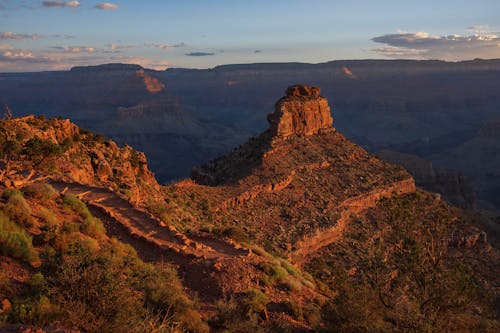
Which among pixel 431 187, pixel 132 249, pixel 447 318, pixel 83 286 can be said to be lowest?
pixel 431 187

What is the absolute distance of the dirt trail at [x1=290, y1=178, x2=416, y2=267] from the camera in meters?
33.8

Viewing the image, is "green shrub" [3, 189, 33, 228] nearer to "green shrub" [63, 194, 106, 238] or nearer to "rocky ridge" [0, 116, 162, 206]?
"green shrub" [63, 194, 106, 238]

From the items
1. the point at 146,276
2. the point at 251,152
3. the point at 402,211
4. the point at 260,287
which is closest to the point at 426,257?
the point at 402,211

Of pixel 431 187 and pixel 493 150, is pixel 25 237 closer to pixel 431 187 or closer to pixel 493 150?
pixel 431 187

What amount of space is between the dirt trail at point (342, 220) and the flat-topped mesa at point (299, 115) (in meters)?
10.6

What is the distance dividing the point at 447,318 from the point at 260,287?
19.3ft

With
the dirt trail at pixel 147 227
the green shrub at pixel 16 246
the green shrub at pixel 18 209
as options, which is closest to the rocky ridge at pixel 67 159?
the dirt trail at pixel 147 227

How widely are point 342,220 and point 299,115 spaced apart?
15.4 metres

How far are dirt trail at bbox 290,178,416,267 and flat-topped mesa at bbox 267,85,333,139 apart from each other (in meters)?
10.6

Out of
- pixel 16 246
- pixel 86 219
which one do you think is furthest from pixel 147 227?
pixel 16 246

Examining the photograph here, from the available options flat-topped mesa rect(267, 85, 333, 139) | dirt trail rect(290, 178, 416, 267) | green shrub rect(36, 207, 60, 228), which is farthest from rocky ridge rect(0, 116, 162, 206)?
flat-topped mesa rect(267, 85, 333, 139)

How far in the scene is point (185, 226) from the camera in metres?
23.9

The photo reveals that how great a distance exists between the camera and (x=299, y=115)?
167 ft

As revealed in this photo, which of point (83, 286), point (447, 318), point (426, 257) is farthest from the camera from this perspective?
point (426, 257)
